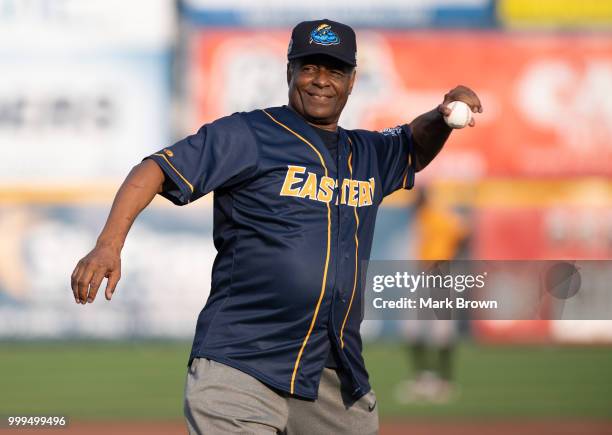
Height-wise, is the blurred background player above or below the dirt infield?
above

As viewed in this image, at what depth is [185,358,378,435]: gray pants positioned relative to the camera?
3643 millimetres

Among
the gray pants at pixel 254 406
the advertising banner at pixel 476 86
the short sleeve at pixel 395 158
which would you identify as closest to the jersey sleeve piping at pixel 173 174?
the gray pants at pixel 254 406

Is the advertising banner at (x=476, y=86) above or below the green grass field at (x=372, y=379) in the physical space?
above

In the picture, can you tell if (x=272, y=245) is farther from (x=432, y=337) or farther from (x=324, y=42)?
(x=432, y=337)

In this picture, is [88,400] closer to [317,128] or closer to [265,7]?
[317,128]

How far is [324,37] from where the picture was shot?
397cm

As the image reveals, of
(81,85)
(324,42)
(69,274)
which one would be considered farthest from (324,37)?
(81,85)

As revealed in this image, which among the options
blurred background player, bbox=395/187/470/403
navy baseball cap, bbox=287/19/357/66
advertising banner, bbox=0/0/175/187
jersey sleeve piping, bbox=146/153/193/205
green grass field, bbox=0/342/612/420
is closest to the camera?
jersey sleeve piping, bbox=146/153/193/205

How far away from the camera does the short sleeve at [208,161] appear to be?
3662 millimetres

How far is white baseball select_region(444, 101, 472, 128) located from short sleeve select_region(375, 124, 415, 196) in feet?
0.80

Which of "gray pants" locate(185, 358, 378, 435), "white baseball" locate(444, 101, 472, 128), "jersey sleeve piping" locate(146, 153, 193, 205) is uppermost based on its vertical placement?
"white baseball" locate(444, 101, 472, 128)

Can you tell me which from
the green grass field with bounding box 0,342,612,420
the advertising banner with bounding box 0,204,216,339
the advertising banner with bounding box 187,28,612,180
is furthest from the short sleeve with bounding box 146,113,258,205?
the advertising banner with bounding box 187,28,612,180

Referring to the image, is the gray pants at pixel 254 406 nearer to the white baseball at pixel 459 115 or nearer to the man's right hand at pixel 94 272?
the man's right hand at pixel 94 272

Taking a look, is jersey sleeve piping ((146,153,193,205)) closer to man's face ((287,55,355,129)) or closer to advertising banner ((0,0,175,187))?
man's face ((287,55,355,129))
